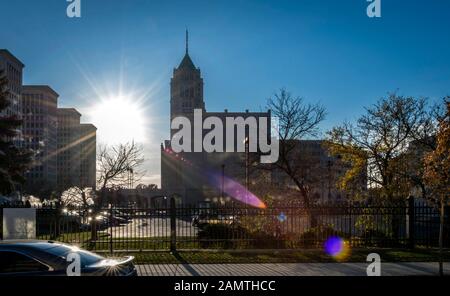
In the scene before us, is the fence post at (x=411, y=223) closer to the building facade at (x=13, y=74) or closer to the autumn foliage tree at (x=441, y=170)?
the autumn foliage tree at (x=441, y=170)

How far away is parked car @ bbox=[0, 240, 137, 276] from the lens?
7754 millimetres

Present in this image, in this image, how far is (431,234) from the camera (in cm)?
1869

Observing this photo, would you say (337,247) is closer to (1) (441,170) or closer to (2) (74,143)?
(1) (441,170)

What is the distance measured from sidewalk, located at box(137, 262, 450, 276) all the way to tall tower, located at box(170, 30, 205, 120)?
120 m

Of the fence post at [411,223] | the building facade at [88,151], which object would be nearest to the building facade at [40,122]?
the building facade at [88,151]

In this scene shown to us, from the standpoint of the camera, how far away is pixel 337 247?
17.2m

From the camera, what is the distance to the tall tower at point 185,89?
442ft

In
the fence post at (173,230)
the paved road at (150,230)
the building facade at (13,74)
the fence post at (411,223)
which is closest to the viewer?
the fence post at (173,230)

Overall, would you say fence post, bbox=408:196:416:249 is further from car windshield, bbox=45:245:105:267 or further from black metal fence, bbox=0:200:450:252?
car windshield, bbox=45:245:105:267

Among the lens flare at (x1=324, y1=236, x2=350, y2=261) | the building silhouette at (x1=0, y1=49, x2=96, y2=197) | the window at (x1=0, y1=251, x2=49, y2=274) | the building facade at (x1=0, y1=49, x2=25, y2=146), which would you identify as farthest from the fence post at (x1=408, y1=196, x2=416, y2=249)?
the building silhouette at (x1=0, y1=49, x2=96, y2=197)

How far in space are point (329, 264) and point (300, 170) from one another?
12.3m

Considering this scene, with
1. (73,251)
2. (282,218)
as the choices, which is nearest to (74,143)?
(282,218)

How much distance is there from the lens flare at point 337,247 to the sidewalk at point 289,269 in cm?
176

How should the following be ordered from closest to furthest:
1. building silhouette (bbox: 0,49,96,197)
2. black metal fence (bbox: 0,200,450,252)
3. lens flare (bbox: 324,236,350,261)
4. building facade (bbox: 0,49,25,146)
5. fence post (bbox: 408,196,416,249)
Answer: lens flare (bbox: 324,236,350,261)
black metal fence (bbox: 0,200,450,252)
fence post (bbox: 408,196,416,249)
building facade (bbox: 0,49,25,146)
building silhouette (bbox: 0,49,96,197)
